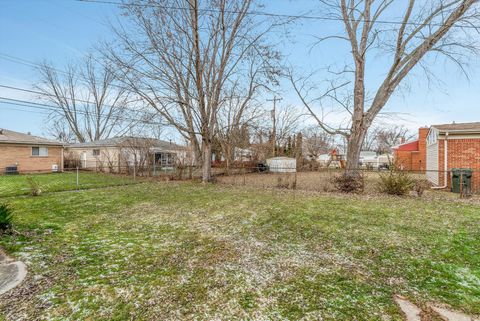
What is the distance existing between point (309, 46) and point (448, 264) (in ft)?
33.2

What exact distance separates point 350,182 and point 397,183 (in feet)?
4.99

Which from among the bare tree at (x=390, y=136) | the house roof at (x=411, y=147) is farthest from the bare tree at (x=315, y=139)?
the bare tree at (x=390, y=136)

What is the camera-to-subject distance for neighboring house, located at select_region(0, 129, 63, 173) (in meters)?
15.7

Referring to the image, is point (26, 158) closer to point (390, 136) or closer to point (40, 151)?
point (40, 151)

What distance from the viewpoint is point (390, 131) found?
4391cm

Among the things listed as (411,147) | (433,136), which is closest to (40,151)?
(433,136)

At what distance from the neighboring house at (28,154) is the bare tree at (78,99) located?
565 centimetres

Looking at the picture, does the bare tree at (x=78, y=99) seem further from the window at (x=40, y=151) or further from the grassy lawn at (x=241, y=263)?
the grassy lawn at (x=241, y=263)

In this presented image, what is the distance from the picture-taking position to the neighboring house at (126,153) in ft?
53.6

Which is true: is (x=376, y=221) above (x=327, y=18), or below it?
below

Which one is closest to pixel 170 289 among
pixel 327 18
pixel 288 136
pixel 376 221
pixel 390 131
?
pixel 376 221

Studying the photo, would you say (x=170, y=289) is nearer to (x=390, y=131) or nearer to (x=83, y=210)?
(x=83, y=210)

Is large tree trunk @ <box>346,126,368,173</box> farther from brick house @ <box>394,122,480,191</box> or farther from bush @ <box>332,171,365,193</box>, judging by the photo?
brick house @ <box>394,122,480,191</box>

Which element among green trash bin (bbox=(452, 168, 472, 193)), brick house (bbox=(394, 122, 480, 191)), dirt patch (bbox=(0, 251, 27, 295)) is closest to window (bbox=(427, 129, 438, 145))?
brick house (bbox=(394, 122, 480, 191))
